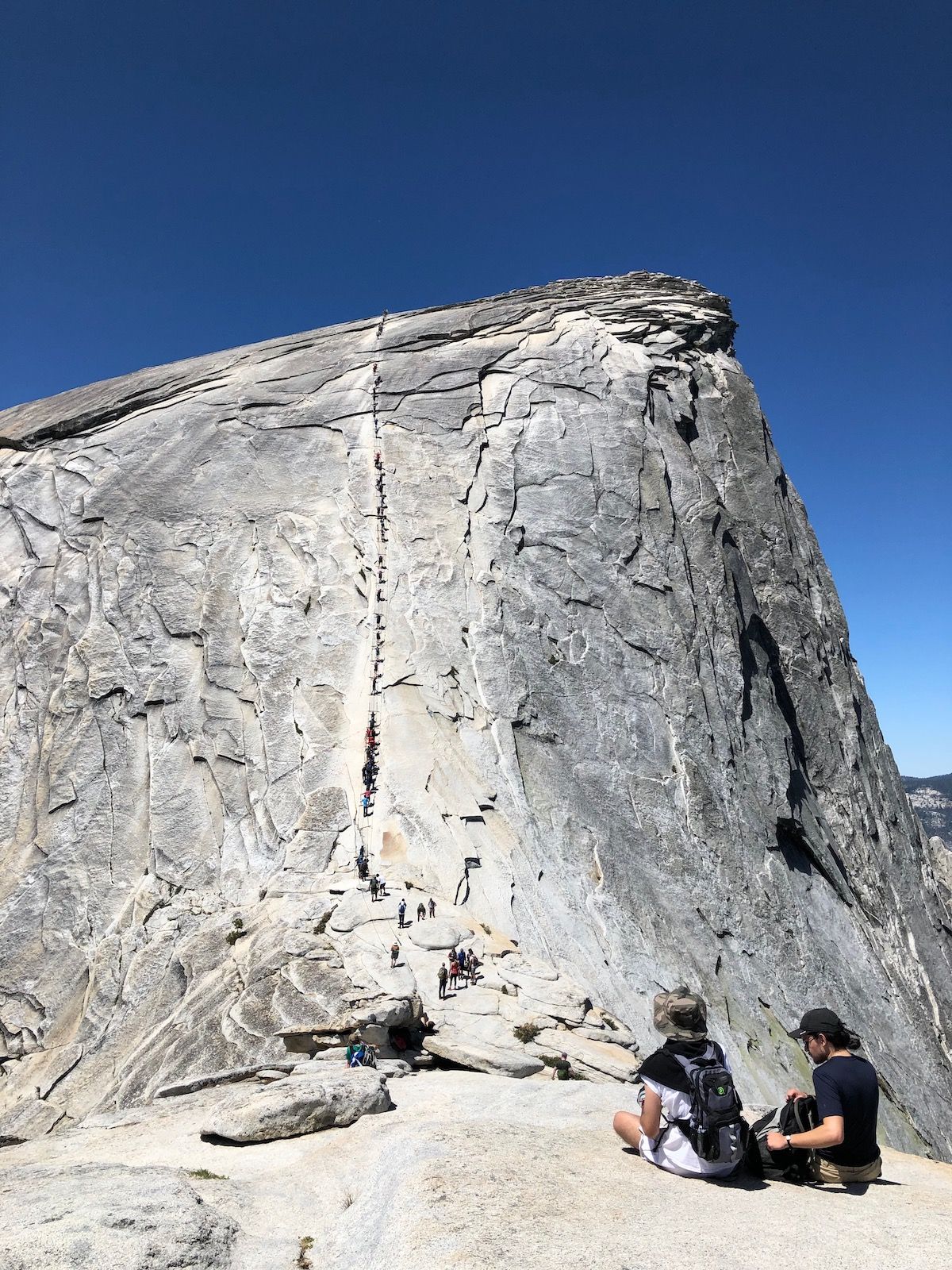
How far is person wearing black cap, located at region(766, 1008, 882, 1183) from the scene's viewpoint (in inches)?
260

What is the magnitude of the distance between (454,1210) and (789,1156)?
9.84 feet

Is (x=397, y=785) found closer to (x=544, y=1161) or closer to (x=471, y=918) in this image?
(x=471, y=918)

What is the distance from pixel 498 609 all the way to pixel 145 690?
549 inches

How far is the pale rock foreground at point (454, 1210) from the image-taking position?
5.52 meters

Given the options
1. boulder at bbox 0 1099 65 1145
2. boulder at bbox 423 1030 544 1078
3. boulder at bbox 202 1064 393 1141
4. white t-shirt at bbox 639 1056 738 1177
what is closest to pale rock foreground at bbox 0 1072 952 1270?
white t-shirt at bbox 639 1056 738 1177

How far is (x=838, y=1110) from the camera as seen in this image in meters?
6.62

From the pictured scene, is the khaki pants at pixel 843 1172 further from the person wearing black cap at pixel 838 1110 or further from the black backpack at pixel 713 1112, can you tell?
the black backpack at pixel 713 1112

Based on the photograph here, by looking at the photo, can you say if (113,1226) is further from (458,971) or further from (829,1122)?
(458,971)

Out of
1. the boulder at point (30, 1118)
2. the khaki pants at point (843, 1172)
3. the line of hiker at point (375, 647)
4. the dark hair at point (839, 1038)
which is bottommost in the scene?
the boulder at point (30, 1118)

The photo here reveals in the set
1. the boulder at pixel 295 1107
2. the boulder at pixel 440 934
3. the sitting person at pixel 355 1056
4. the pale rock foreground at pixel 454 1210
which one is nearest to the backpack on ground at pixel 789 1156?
the pale rock foreground at pixel 454 1210

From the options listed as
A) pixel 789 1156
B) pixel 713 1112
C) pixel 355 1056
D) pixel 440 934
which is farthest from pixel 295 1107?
pixel 440 934

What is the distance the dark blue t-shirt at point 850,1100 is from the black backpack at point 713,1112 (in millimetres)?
704

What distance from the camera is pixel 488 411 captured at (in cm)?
3928

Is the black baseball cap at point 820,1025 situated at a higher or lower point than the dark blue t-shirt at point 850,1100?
higher
